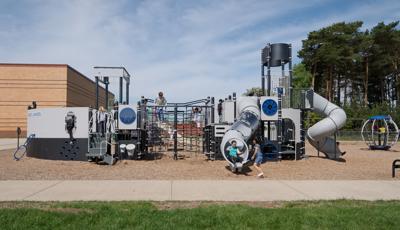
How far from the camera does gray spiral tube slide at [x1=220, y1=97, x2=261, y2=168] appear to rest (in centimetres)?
1316

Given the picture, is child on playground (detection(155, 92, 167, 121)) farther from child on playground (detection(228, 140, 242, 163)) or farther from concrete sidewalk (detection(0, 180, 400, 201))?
concrete sidewalk (detection(0, 180, 400, 201))

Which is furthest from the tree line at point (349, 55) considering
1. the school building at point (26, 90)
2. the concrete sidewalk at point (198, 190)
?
the concrete sidewalk at point (198, 190)

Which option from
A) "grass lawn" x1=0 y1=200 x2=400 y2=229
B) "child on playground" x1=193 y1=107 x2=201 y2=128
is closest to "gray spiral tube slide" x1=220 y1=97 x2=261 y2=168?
"child on playground" x1=193 y1=107 x2=201 y2=128

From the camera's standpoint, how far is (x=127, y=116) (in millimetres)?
16297

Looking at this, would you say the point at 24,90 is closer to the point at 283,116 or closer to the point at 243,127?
the point at 283,116

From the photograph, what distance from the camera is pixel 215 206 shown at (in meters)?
7.62

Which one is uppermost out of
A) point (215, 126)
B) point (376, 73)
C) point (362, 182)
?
point (376, 73)

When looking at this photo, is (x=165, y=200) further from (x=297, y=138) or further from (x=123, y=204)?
(x=297, y=138)

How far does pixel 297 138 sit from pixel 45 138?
9.91 meters

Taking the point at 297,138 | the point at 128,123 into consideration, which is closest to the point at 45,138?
the point at 128,123

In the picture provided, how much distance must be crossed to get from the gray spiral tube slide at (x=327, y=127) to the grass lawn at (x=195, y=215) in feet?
31.2

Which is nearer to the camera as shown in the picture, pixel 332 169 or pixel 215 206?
pixel 215 206

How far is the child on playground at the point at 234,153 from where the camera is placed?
42.4 feet

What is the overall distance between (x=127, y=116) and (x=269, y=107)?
5.43m
